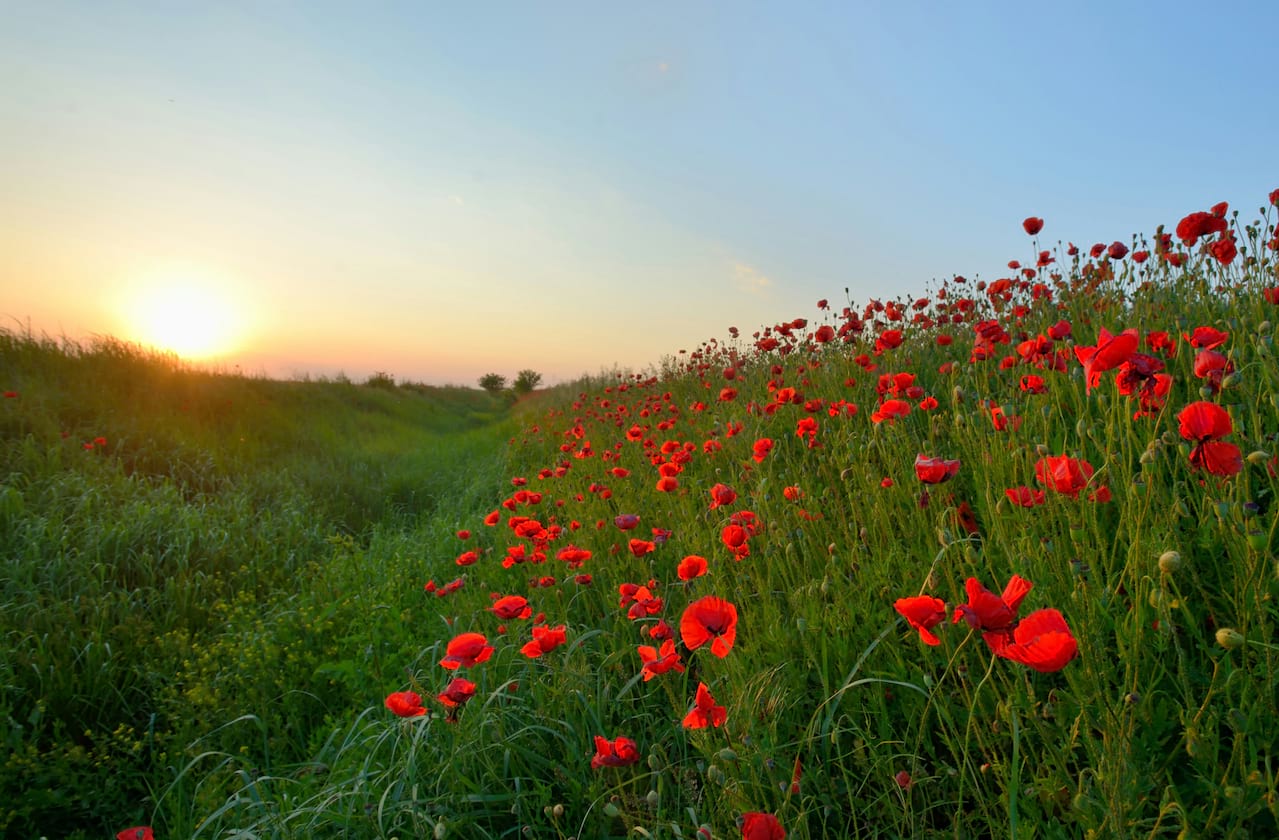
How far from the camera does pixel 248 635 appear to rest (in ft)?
10.8

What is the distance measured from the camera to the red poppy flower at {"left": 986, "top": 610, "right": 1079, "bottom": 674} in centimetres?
82

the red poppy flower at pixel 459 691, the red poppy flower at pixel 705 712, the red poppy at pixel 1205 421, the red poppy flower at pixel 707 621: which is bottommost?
the red poppy flower at pixel 705 712

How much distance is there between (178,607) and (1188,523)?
15.3ft

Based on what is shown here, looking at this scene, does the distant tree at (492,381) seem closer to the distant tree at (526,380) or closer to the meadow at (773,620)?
the distant tree at (526,380)

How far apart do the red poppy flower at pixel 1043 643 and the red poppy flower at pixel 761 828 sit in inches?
17.5

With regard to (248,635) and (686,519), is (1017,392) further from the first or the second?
(248,635)

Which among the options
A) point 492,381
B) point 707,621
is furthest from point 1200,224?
point 492,381

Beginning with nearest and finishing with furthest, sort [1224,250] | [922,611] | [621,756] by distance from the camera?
[922,611], [621,756], [1224,250]

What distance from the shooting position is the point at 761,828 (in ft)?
3.32

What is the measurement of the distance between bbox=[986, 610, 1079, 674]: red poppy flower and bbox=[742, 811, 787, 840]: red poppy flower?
1.46ft

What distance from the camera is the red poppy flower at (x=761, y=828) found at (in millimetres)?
1007

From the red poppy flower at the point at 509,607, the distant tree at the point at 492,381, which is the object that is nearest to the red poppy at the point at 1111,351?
the red poppy flower at the point at 509,607

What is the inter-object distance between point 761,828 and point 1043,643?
0.52 metres

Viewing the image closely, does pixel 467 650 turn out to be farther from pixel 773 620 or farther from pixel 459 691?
pixel 773 620
